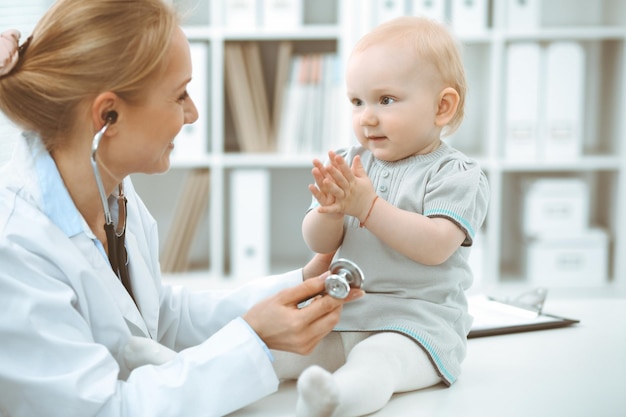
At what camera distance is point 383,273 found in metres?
1.15

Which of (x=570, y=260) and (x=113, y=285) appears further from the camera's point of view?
(x=570, y=260)

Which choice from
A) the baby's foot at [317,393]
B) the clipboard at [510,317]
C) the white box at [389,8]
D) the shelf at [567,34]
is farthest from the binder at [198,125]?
the baby's foot at [317,393]

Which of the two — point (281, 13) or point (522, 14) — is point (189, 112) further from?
point (522, 14)

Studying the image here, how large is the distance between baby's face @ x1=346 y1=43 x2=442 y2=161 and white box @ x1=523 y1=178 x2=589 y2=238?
78.9 inches

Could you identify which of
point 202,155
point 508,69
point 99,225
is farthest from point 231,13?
point 99,225

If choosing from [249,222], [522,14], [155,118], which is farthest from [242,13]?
[155,118]

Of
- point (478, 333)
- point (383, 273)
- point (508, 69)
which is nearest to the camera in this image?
point (383, 273)

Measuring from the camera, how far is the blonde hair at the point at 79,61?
40.3 inches

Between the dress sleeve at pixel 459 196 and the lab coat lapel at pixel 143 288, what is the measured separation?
0.46 meters

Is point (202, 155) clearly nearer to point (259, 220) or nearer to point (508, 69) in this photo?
point (259, 220)

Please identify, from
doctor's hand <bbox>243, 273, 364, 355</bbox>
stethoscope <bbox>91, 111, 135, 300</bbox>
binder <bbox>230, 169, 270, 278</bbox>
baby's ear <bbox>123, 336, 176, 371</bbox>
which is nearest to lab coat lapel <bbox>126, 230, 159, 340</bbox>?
stethoscope <bbox>91, 111, 135, 300</bbox>

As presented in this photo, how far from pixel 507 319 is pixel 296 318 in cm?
57

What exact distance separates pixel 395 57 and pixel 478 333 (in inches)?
20.1

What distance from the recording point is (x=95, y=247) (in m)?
1.10
